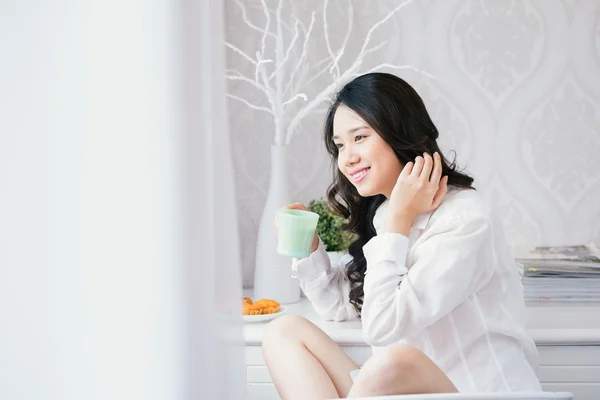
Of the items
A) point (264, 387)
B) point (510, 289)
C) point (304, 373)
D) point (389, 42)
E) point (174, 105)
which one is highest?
point (389, 42)

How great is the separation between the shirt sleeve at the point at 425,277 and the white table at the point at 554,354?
0.27 meters

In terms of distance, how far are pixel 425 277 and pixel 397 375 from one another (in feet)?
0.65

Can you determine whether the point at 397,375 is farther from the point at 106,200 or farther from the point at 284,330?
the point at 106,200

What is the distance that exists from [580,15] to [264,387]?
52.0 inches

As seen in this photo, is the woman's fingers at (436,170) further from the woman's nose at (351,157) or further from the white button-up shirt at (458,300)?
the woman's nose at (351,157)

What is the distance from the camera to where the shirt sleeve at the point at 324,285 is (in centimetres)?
150

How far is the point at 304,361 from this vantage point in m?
1.27

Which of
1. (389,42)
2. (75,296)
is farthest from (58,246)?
(389,42)

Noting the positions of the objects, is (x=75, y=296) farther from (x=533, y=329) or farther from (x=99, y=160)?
(x=533, y=329)

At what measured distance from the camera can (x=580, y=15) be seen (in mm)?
1865

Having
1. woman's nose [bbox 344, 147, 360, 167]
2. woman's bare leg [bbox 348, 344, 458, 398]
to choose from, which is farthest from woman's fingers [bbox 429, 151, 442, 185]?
woman's bare leg [bbox 348, 344, 458, 398]

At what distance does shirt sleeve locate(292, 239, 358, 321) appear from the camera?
59.2 inches

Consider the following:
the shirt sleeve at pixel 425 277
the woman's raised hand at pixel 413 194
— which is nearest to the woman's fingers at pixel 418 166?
the woman's raised hand at pixel 413 194

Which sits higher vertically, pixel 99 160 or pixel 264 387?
pixel 99 160
